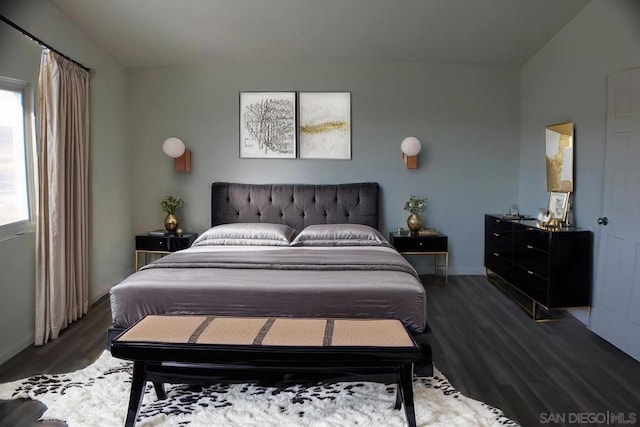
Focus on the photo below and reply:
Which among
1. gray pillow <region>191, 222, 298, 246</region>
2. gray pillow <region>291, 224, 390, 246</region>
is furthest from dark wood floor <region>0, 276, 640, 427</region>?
gray pillow <region>191, 222, 298, 246</region>

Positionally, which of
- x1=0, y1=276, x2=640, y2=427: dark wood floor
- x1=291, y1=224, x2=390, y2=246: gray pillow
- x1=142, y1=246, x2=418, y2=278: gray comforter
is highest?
x1=291, y1=224, x2=390, y2=246: gray pillow

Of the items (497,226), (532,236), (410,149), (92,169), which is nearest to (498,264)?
(497,226)

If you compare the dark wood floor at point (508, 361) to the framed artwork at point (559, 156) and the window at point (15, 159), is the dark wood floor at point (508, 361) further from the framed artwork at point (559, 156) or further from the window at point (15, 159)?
the framed artwork at point (559, 156)

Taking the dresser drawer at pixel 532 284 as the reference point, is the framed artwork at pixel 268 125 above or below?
above

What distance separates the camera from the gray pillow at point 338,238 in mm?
3934

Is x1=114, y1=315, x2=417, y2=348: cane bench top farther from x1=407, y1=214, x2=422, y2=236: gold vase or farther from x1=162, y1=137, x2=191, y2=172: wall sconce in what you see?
x1=162, y1=137, x2=191, y2=172: wall sconce

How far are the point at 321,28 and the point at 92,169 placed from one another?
2.30 metres

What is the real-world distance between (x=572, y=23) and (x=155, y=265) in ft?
12.3

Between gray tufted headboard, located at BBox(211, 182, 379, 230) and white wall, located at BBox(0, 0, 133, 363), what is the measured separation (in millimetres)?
933

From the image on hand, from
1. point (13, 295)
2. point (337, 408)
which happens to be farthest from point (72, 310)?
point (337, 408)

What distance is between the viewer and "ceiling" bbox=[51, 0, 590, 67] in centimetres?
356

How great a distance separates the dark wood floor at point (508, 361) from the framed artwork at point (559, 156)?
43.8 inches

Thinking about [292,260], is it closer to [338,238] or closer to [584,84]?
[338,238]

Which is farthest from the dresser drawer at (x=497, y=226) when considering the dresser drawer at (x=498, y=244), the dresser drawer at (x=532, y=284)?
the dresser drawer at (x=532, y=284)
